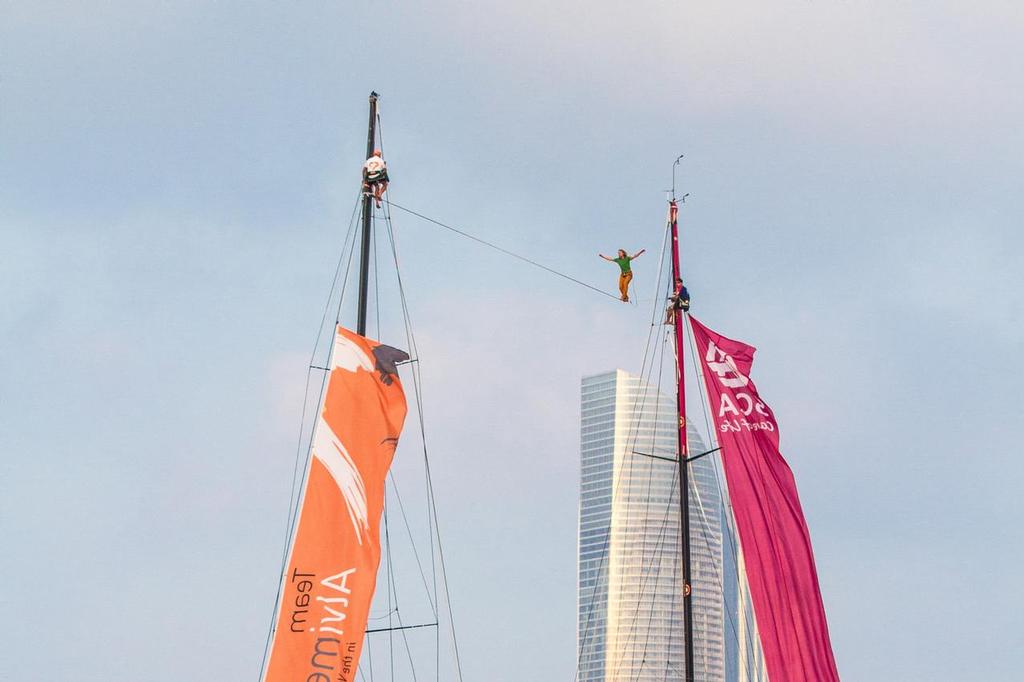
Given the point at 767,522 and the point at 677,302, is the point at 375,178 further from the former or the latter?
the point at 767,522

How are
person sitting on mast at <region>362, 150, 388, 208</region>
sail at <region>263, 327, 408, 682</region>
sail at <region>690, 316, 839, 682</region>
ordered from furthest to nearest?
sail at <region>690, 316, 839, 682</region>
person sitting on mast at <region>362, 150, 388, 208</region>
sail at <region>263, 327, 408, 682</region>

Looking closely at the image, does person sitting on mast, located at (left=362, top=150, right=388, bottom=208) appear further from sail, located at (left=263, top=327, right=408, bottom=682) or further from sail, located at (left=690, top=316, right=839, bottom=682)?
sail, located at (left=690, top=316, right=839, bottom=682)

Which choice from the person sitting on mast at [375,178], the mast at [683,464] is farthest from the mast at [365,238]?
the mast at [683,464]

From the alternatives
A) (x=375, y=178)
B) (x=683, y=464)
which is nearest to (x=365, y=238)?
(x=375, y=178)

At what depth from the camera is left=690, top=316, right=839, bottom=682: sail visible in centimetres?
3073

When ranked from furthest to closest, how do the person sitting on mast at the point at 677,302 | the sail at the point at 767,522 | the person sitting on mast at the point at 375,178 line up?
the person sitting on mast at the point at 677,302 < the sail at the point at 767,522 < the person sitting on mast at the point at 375,178

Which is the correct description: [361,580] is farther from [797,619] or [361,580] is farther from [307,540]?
[797,619]

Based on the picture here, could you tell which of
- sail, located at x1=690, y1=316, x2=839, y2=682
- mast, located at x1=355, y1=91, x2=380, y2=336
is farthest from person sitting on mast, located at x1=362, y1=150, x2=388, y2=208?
sail, located at x1=690, y1=316, x2=839, y2=682

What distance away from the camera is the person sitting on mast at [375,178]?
28.8 meters

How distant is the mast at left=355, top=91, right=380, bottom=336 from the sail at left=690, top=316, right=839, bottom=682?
25.6 ft

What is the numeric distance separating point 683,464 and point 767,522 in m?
1.96

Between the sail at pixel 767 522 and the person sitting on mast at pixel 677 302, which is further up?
the person sitting on mast at pixel 677 302

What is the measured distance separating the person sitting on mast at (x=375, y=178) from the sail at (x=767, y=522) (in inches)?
303

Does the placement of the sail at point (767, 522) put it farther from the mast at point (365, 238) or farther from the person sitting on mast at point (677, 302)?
the mast at point (365, 238)
